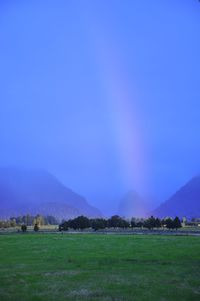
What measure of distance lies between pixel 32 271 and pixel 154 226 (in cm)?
10960

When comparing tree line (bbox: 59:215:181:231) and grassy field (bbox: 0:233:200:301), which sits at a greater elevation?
tree line (bbox: 59:215:181:231)

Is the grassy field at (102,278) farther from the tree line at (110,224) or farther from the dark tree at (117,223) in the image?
the dark tree at (117,223)

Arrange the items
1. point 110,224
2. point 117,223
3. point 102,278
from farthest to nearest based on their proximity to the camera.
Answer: point 110,224 → point 117,223 → point 102,278

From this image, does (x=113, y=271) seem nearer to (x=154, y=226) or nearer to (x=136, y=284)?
(x=136, y=284)

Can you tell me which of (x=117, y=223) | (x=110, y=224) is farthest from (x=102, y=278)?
(x=110, y=224)

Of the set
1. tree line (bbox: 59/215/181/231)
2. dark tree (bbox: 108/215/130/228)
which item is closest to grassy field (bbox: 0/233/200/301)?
tree line (bbox: 59/215/181/231)

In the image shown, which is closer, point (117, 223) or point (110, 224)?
point (117, 223)

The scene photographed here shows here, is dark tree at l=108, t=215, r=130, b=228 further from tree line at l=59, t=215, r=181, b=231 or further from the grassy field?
the grassy field

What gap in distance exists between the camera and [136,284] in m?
24.6

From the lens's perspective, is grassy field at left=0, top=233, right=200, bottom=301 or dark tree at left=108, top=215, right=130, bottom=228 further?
dark tree at left=108, top=215, right=130, bottom=228

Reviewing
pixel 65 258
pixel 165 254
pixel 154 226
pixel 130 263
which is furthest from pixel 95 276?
pixel 154 226

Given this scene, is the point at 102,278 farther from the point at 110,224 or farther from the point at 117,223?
the point at 110,224

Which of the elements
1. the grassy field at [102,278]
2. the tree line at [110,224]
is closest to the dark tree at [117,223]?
the tree line at [110,224]

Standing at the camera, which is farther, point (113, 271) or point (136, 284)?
point (113, 271)
